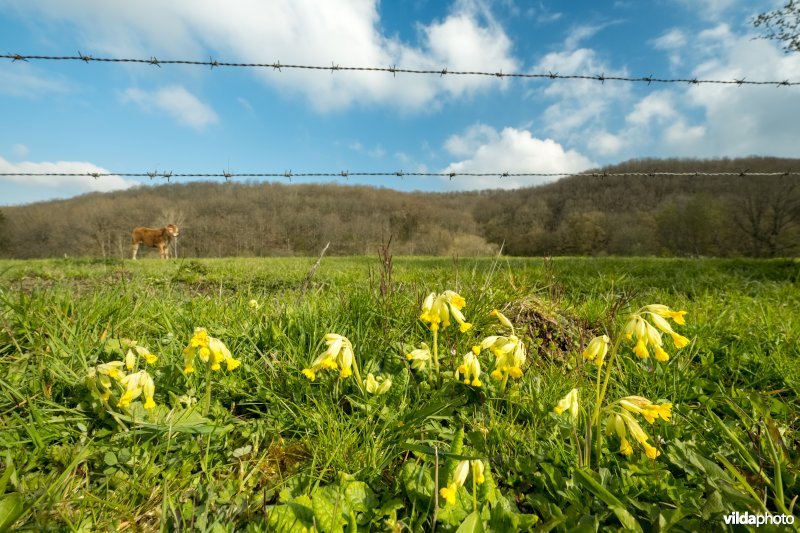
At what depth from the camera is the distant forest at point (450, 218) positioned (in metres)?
43.9

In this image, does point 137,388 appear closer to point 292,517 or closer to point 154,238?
point 292,517

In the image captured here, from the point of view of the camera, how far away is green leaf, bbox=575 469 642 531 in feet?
3.71

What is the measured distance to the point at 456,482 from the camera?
123 centimetres

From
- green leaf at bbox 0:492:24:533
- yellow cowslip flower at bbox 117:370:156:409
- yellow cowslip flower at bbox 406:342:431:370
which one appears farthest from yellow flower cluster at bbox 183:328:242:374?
yellow cowslip flower at bbox 406:342:431:370

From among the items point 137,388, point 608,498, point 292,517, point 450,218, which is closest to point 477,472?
point 608,498

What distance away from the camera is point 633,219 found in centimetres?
5912

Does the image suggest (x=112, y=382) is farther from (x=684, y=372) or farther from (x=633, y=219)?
(x=633, y=219)

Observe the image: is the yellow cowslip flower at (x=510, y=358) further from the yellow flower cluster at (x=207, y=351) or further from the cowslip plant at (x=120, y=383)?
the cowslip plant at (x=120, y=383)

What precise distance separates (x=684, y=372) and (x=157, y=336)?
144 inches

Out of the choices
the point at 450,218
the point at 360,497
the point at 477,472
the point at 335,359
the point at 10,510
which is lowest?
the point at 450,218

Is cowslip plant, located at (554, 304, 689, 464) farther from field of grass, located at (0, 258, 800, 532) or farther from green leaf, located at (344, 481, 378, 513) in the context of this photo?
green leaf, located at (344, 481, 378, 513)

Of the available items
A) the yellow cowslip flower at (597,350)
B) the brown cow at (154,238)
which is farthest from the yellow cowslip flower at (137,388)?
the brown cow at (154,238)

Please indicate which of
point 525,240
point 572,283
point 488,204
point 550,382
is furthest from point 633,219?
point 550,382

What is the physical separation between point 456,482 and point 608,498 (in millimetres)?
523
